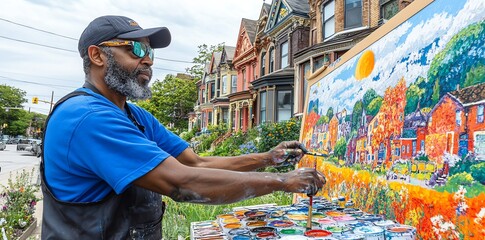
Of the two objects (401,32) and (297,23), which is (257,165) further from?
(297,23)

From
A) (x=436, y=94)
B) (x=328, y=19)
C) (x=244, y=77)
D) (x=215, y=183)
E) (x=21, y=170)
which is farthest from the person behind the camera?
(x=244, y=77)

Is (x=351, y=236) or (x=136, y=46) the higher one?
(x=136, y=46)

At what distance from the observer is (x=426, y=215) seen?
2.11 m

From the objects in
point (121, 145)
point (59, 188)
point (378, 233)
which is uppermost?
point (121, 145)

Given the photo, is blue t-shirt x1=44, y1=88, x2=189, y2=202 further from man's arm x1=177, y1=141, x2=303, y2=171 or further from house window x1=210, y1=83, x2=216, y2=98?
house window x1=210, y1=83, x2=216, y2=98

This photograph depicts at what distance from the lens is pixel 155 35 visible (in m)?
2.10

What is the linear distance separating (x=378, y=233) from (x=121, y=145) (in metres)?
1.34

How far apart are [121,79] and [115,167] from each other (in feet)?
2.10

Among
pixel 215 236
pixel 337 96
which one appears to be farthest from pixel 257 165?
pixel 337 96

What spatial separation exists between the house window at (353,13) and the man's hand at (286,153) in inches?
546

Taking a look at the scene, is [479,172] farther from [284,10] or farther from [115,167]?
[284,10]

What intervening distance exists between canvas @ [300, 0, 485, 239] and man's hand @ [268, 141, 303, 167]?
587mm

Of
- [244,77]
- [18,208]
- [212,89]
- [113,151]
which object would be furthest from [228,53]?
[113,151]

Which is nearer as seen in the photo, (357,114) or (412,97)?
(412,97)
